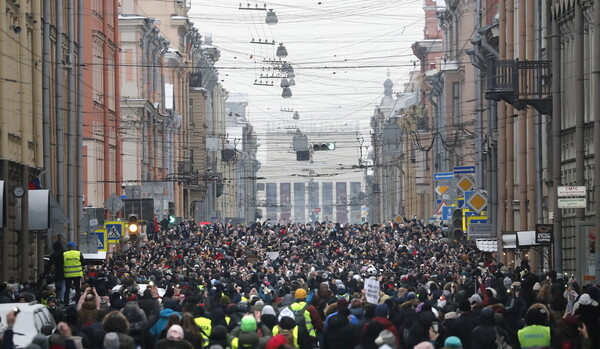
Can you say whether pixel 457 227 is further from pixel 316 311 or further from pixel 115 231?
pixel 316 311

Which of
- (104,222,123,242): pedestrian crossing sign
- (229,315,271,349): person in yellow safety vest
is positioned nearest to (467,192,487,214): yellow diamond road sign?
(104,222,123,242): pedestrian crossing sign

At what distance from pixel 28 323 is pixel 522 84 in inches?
A: 910

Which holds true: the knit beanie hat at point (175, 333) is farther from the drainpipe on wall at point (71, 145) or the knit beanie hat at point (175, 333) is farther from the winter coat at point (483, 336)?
the drainpipe on wall at point (71, 145)

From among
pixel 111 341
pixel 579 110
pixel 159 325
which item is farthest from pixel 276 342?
pixel 579 110

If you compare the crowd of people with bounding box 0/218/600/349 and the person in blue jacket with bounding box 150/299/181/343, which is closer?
the crowd of people with bounding box 0/218/600/349

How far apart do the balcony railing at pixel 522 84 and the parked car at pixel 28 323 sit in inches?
813

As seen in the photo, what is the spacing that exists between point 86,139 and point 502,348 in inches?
1569

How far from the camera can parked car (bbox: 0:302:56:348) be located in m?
18.9

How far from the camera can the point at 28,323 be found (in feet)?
63.6

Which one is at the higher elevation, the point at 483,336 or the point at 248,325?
the point at 248,325

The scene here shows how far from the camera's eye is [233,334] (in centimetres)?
1819

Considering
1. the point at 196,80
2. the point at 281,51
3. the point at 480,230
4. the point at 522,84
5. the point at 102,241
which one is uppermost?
the point at 196,80

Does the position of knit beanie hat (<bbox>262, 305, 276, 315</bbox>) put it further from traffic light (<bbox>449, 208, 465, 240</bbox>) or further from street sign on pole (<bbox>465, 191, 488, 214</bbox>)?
street sign on pole (<bbox>465, 191, 488, 214</bbox>)

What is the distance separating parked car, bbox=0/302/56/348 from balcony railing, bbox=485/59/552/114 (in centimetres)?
2064
